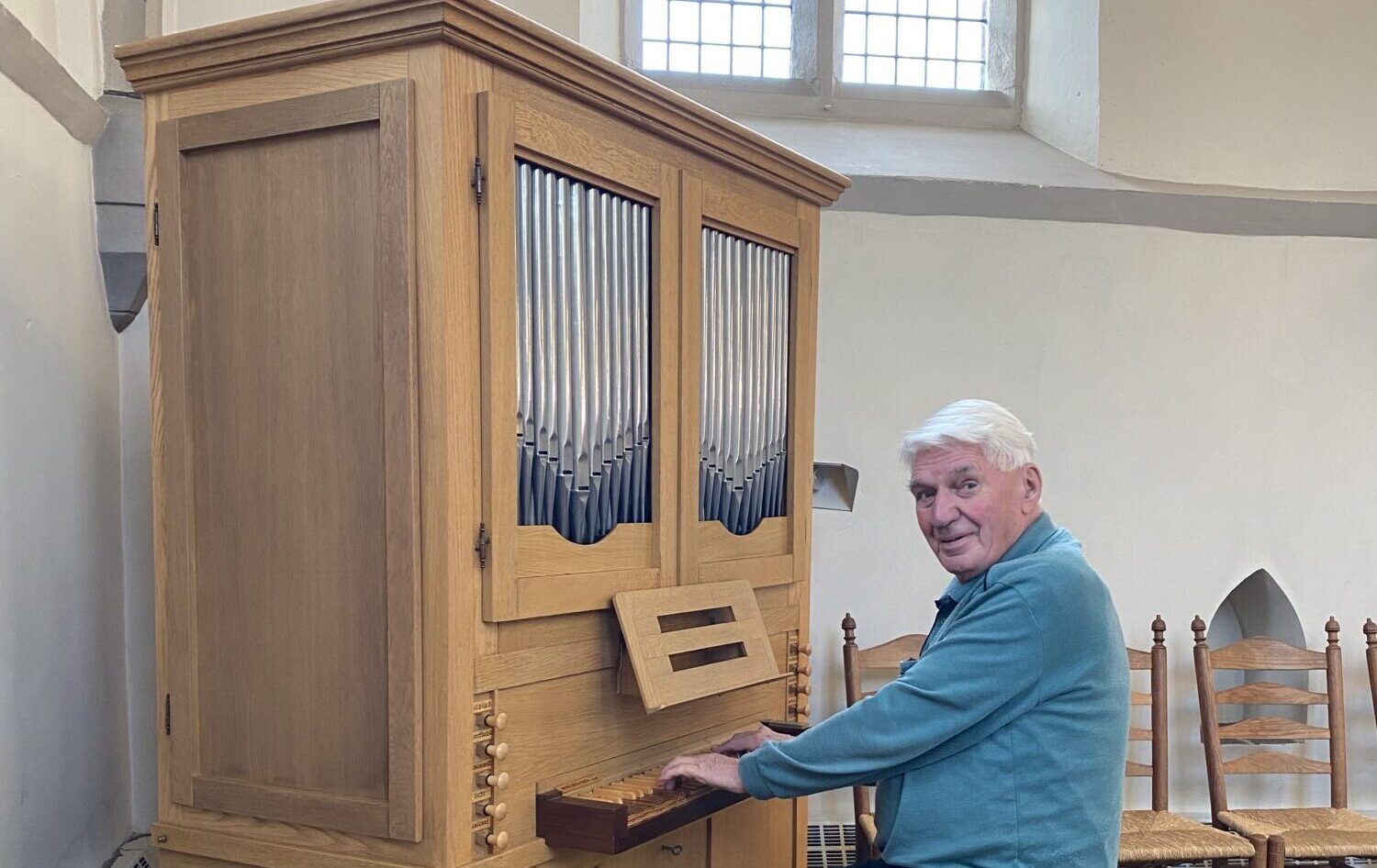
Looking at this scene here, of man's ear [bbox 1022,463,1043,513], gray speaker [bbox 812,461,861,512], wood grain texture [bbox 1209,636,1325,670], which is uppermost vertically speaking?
man's ear [bbox 1022,463,1043,513]

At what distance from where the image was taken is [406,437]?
2.57m

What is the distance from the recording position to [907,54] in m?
6.11

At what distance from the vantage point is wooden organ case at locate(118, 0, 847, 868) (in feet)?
8.45

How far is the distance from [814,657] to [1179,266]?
2.39 meters

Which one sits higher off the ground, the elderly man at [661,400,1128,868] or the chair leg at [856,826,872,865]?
the elderly man at [661,400,1128,868]

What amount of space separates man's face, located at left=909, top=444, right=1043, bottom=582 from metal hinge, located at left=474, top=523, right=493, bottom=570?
934 millimetres

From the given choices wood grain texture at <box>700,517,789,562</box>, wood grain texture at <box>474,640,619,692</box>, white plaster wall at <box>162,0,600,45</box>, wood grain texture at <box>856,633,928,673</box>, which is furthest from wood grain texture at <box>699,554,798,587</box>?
white plaster wall at <box>162,0,600,45</box>

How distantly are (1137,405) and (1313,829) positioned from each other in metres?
1.87

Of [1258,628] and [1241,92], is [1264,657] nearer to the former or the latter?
[1258,628]

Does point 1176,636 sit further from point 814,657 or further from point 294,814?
point 294,814

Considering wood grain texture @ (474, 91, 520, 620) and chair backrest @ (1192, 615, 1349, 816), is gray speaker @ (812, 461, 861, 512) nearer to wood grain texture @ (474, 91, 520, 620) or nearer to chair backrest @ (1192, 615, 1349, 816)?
chair backrest @ (1192, 615, 1349, 816)

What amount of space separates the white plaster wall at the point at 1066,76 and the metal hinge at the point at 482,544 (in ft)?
13.1

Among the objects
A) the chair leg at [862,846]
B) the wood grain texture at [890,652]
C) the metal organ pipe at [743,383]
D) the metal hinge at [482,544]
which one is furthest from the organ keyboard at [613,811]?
the wood grain texture at [890,652]

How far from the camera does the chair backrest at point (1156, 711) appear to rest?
496 centimetres
